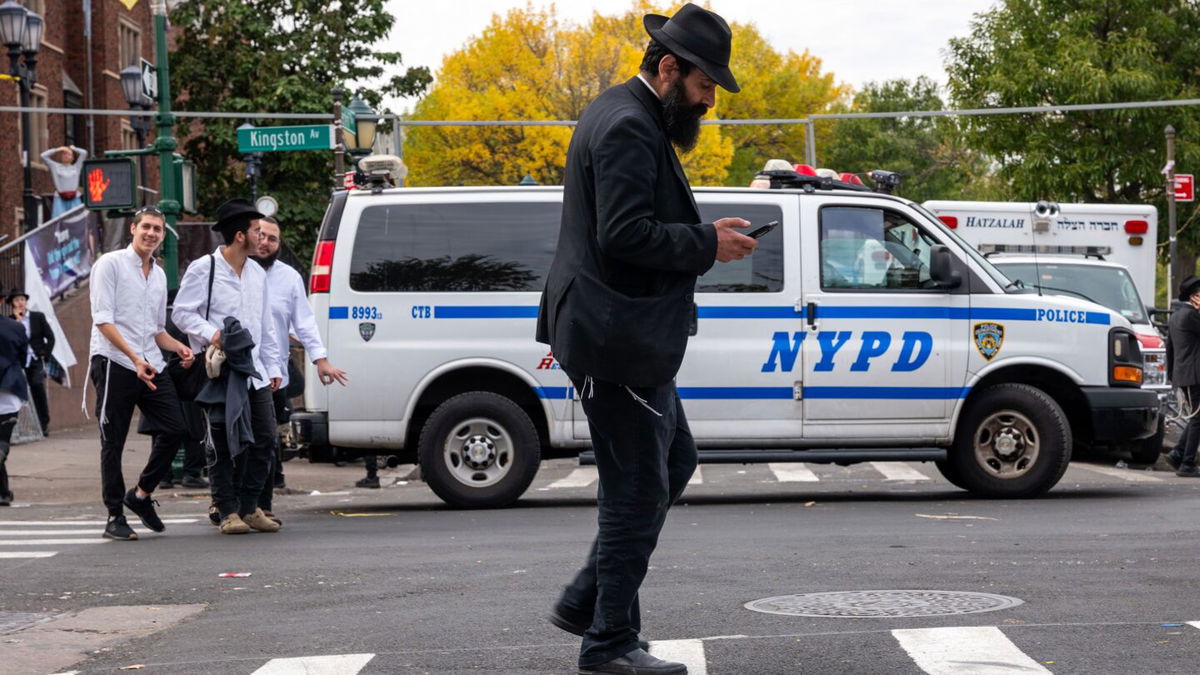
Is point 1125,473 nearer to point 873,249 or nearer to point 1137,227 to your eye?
point 873,249

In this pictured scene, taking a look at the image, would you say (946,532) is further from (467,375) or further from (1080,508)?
(467,375)

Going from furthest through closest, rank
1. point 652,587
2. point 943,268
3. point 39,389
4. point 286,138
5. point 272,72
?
1. point 272,72
2. point 39,389
3. point 286,138
4. point 943,268
5. point 652,587

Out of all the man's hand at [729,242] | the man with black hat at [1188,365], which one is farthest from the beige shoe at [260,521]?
the man with black hat at [1188,365]

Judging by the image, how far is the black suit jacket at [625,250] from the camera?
5.02 meters

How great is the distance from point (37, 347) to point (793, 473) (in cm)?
1003

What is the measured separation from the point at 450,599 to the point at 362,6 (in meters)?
48.5

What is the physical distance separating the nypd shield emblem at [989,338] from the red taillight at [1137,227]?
932cm

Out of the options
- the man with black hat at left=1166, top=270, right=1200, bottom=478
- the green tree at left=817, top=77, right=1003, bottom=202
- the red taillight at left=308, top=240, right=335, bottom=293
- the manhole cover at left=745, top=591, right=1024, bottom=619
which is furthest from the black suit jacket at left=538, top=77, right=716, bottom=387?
the green tree at left=817, top=77, right=1003, bottom=202

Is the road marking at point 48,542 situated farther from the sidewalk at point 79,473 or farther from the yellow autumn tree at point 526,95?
the yellow autumn tree at point 526,95

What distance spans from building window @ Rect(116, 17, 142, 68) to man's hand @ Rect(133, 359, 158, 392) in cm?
3549

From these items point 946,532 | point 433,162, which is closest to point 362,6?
point 433,162

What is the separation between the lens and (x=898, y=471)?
16.6 m

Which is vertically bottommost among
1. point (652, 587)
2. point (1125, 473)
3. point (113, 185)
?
point (1125, 473)

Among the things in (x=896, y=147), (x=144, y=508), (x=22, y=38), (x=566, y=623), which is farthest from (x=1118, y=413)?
(x=896, y=147)
